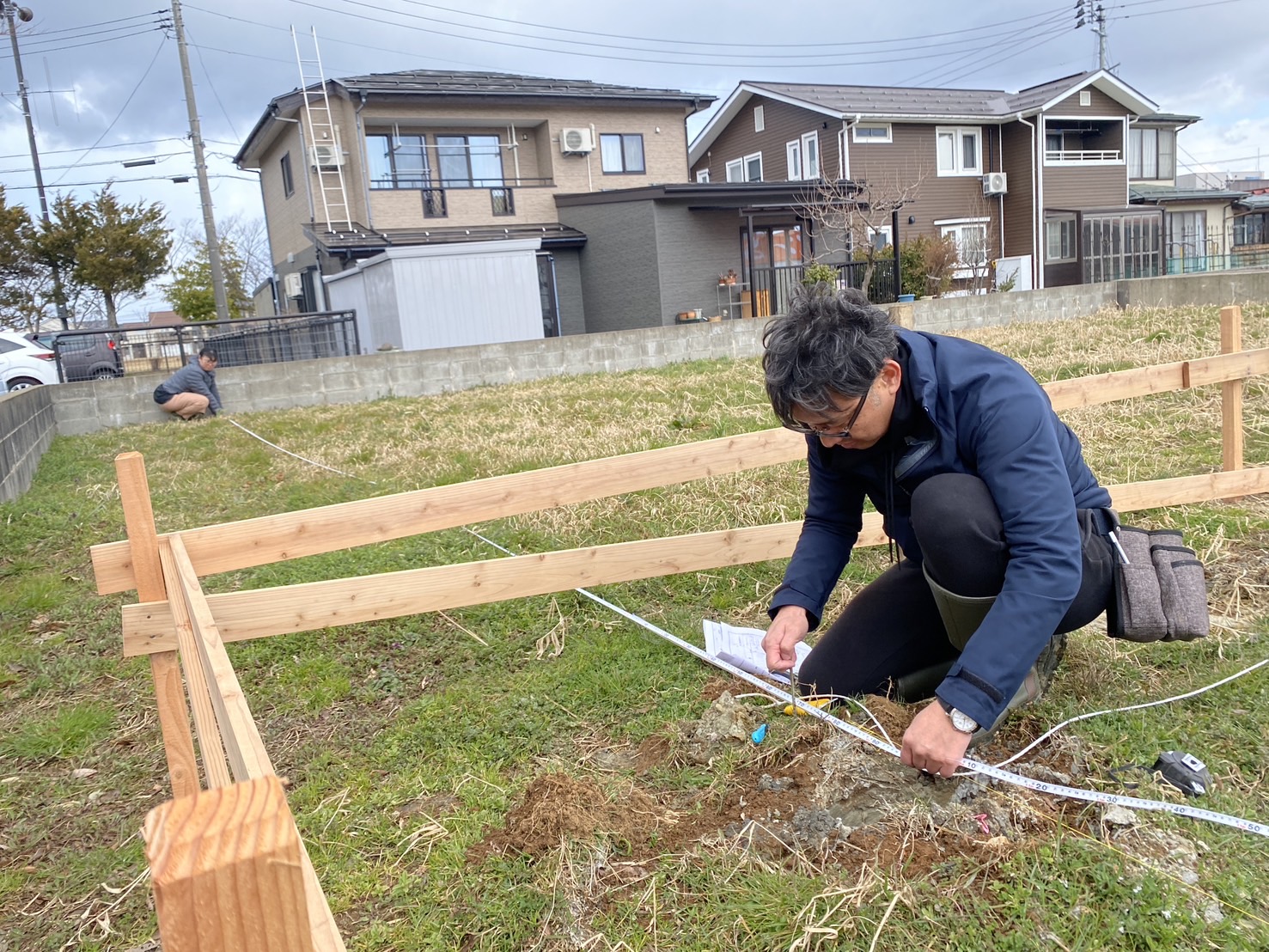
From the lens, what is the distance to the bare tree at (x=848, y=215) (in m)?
22.8

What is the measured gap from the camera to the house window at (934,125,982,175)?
28.3 metres

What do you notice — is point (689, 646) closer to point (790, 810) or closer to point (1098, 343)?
point (790, 810)

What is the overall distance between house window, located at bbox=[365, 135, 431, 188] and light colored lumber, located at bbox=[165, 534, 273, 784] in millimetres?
22377

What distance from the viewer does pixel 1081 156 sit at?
30406 millimetres

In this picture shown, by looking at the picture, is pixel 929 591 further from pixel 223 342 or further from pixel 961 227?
pixel 961 227

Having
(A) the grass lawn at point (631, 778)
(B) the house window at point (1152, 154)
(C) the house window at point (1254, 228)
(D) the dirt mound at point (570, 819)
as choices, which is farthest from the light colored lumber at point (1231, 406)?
(C) the house window at point (1254, 228)

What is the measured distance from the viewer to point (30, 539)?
6449mm

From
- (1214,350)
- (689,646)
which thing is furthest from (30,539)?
(1214,350)

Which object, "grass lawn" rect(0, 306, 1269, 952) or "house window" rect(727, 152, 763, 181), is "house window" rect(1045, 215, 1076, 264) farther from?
"grass lawn" rect(0, 306, 1269, 952)

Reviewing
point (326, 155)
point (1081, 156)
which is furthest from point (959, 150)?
point (326, 155)

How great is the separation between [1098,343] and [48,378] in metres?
16.5

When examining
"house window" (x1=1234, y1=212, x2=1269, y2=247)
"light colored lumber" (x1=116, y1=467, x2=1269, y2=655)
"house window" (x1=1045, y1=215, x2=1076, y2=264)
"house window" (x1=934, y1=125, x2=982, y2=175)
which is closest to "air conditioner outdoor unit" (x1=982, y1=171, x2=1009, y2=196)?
"house window" (x1=934, y1=125, x2=982, y2=175)

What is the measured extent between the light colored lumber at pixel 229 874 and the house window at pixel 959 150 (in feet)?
101

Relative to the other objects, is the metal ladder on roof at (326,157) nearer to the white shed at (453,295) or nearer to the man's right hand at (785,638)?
the white shed at (453,295)
